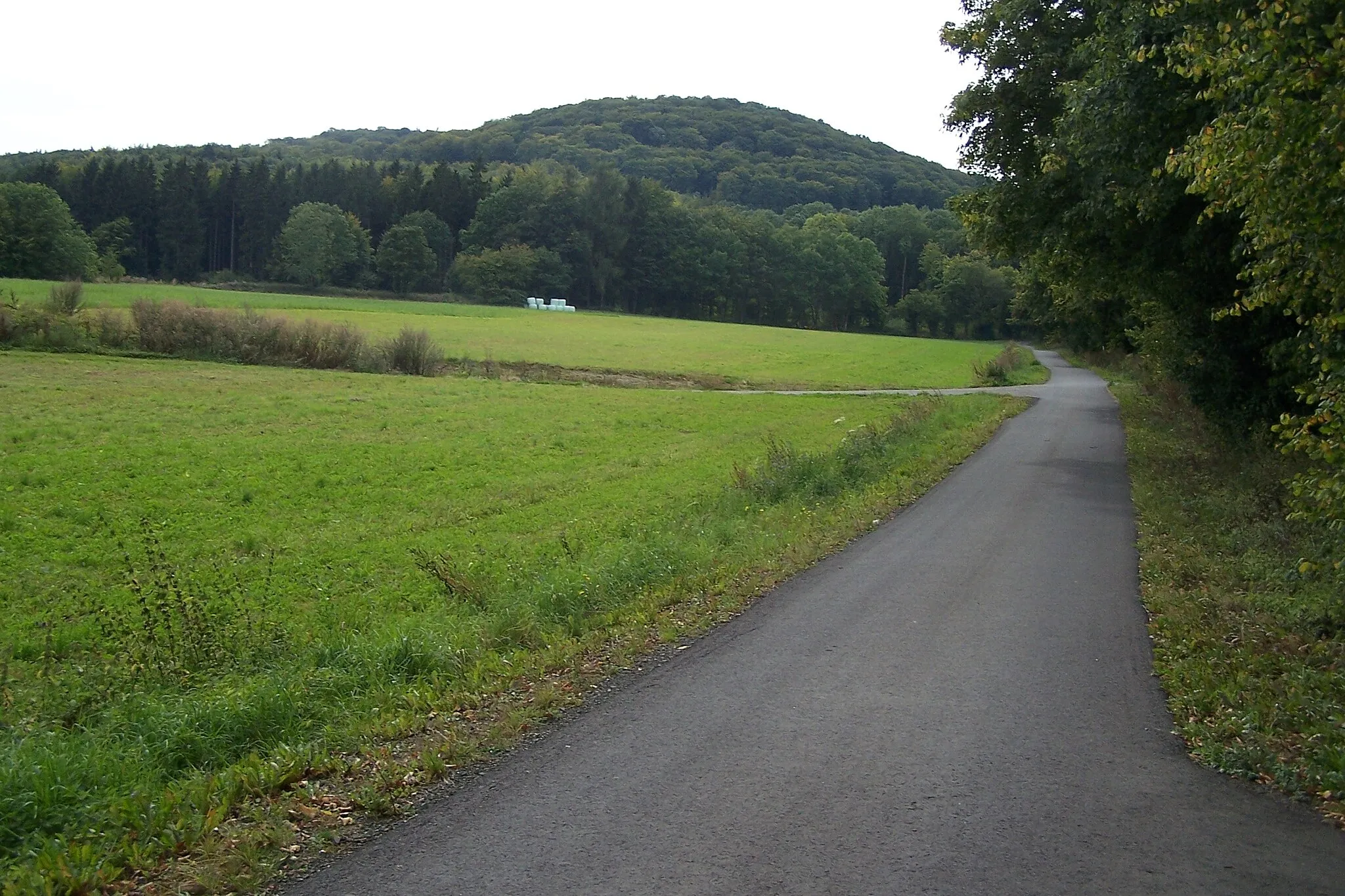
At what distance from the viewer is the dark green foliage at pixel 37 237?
84.9 metres

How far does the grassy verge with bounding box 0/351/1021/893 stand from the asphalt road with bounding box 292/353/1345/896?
60 centimetres

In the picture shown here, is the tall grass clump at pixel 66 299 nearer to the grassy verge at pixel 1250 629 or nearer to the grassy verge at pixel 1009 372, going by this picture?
the grassy verge at pixel 1009 372

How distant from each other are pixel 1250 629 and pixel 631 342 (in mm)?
65907

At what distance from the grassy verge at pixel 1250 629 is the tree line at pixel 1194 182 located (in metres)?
1.08

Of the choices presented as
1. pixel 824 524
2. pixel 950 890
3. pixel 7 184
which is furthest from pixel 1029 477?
pixel 7 184

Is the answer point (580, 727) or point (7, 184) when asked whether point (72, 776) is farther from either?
point (7, 184)

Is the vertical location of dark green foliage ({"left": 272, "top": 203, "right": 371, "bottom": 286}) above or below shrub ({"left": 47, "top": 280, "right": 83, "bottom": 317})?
above

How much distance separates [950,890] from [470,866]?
216 cm

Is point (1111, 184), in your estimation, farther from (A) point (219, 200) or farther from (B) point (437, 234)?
(A) point (219, 200)

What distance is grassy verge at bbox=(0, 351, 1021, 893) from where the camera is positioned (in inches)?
205

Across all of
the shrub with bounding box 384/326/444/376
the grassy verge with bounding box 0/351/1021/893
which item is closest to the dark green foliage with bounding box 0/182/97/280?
the shrub with bounding box 384/326/444/376

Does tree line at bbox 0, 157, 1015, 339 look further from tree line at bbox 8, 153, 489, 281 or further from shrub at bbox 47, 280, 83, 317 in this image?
shrub at bbox 47, 280, 83, 317

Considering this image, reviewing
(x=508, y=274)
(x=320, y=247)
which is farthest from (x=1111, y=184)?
(x=320, y=247)

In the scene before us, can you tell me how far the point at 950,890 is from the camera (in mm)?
4383
